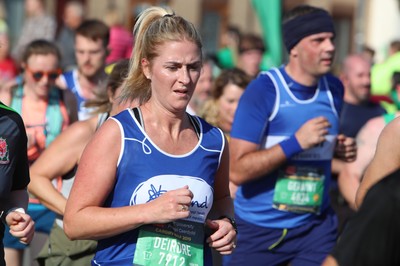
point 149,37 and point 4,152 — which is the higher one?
point 149,37

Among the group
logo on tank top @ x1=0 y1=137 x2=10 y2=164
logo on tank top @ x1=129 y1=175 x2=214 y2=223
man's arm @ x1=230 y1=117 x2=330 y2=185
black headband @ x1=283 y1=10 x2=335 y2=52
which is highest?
black headband @ x1=283 y1=10 x2=335 y2=52

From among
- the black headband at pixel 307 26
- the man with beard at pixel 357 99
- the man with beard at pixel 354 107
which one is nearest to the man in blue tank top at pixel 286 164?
the black headband at pixel 307 26

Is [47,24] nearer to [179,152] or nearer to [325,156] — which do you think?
[325,156]

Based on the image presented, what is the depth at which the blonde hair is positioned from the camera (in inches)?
160

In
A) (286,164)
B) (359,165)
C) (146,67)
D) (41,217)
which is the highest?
(146,67)

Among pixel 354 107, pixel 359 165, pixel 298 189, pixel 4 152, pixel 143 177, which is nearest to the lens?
pixel 143 177

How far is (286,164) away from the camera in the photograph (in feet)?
18.8

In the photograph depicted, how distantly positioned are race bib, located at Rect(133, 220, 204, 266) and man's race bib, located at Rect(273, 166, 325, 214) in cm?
175

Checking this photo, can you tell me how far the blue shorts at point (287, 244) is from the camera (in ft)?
18.7

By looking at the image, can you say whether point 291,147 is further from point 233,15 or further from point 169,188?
point 233,15

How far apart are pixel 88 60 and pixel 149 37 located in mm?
3749

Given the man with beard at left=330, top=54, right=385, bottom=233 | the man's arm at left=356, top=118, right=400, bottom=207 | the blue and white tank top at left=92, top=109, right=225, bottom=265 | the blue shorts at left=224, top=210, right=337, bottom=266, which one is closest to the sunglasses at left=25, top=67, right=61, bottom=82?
the blue shorts at left=224, top=210, right=337, bottom=266

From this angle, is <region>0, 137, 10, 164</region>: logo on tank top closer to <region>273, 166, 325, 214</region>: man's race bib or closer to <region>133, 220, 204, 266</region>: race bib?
<region>133, 220, 204, 266</region>: race bib

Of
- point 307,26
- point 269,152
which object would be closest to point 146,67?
point 269,152
